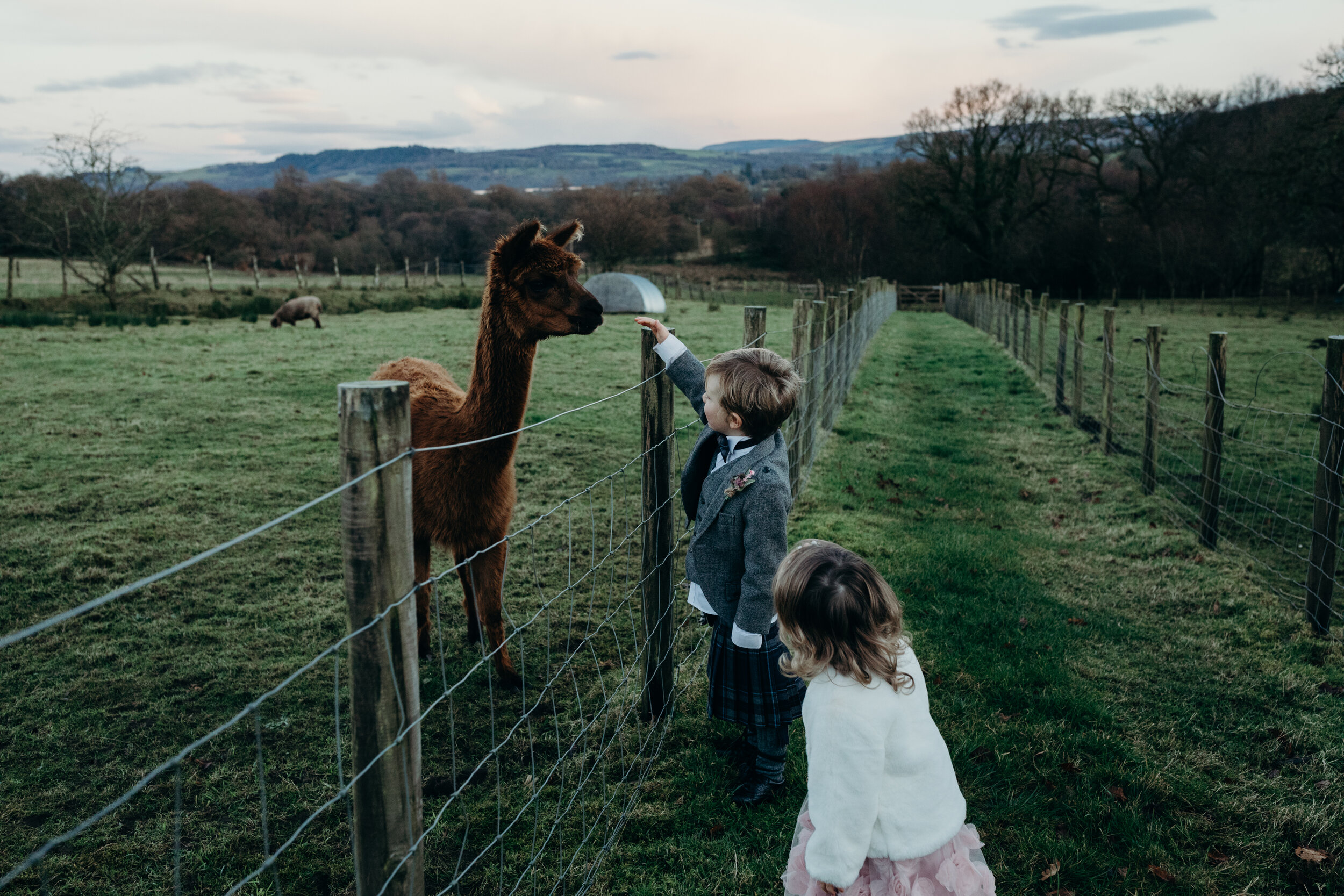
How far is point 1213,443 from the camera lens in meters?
6.13

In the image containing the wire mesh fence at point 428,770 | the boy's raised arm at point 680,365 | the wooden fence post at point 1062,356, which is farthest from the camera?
the wooden fence post at point 1062,356

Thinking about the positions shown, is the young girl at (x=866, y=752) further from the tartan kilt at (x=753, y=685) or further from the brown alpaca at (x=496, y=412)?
the brown alpaca at (x=496, y=412)

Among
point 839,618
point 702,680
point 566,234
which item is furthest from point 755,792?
point 566,234

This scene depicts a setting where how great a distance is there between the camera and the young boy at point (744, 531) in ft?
9.04

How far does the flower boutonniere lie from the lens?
109 inches

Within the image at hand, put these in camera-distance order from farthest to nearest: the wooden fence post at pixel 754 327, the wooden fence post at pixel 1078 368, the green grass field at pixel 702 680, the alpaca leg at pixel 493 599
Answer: the wooden fence post at pixel 1078 368, the wooden fence post at pixel 754 327, the alpaca leg at pixel 493 599, the green grass field at pixel 702 680

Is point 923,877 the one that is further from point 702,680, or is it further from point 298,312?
point 298,312

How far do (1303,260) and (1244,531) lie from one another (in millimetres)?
32232

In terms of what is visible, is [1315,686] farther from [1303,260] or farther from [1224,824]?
[1303,260]

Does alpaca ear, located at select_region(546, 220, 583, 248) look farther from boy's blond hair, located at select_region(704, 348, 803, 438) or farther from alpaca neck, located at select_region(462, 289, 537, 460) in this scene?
boy's blond hair, located at select_region(704, 348, 803, 438)

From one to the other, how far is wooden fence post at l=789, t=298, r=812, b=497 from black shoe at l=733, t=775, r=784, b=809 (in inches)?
132

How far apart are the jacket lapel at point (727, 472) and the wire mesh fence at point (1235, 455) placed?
3.48 m

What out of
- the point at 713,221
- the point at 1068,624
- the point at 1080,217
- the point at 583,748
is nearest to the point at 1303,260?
the point at 1080,217

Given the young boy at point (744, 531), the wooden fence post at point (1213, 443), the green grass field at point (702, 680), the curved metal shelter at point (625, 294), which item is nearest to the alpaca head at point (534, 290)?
the young boy at point (744, 531)
